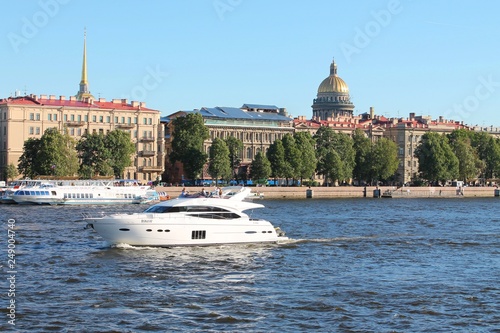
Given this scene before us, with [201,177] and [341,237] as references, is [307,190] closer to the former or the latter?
[201,177]

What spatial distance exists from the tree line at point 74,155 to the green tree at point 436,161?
148 feet

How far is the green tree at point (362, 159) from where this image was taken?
127450 millimetres

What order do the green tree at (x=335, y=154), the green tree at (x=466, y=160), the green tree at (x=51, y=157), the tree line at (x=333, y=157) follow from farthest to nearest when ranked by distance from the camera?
the green tree at (x=466, y=160), the green tree at (x=335, y=154), the tree line at (x=333, y=157), the green tree at (x=51, y=157)

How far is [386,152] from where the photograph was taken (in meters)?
127

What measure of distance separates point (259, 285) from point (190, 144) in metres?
80.5

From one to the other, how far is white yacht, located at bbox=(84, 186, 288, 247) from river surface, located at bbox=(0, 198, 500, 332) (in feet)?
1.75

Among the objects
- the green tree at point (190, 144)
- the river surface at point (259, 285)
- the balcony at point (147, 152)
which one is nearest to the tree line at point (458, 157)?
the green tree at point (190, 144)

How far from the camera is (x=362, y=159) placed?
12750 cm

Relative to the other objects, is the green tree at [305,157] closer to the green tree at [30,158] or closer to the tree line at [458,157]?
the tree line at [458,157]

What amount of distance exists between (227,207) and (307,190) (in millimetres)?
71692

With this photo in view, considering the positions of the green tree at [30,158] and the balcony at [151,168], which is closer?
the green tree at [30,158]

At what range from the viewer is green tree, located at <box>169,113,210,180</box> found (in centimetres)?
10962

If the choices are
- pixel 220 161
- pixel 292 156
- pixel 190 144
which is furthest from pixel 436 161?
pixel 190 144

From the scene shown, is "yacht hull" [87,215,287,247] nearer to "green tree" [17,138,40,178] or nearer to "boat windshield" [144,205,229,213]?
"boat windshield" [144,205,229,213]
